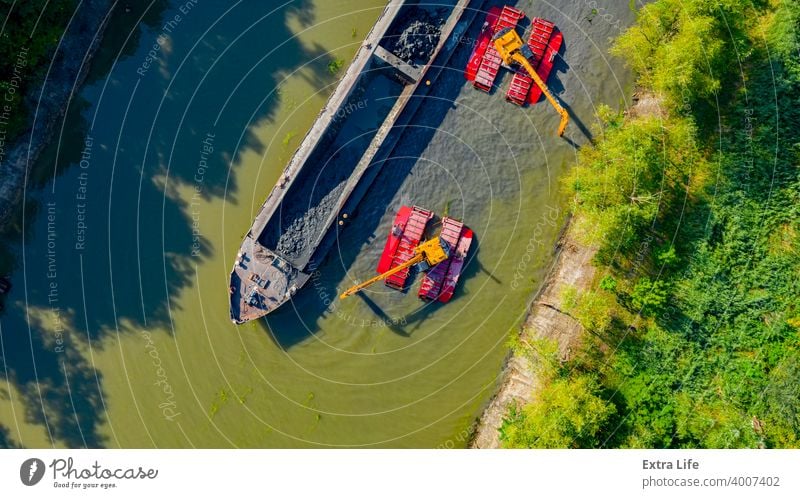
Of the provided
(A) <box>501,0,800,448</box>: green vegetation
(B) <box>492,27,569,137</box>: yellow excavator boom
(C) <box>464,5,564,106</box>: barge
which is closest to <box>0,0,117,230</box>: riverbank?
(C) <box>464,5,564,106</box>: barge

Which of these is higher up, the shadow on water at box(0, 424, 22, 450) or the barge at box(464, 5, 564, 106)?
the barge at box(464, 5, 564, 106)

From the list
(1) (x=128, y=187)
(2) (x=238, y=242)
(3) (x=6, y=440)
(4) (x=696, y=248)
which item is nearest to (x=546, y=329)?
(4) (x=696, y=248)

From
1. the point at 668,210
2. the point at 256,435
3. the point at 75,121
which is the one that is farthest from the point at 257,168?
the point at 668,210

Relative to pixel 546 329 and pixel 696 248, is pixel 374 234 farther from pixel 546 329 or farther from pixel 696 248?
pixel 696 248

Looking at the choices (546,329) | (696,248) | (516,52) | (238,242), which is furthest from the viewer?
(238,242)

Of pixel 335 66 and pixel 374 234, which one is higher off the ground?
pixel 335 66

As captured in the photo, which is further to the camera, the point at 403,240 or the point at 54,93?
the point at 403,240

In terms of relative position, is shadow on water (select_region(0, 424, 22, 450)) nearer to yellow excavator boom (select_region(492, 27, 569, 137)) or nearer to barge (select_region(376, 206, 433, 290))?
barge (select_region(376, 206, 433, 290))

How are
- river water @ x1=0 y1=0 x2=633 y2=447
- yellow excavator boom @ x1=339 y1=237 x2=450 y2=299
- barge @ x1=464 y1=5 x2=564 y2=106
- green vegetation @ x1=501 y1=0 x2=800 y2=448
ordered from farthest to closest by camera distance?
river water @ x1=0 y1=0 x2=633 y2=447
barge @ x1=464 y1=5 x2=564 y2=106
yellow excavator boom @ x1=339 y1=237 x2=450 y2=299
green vegetation @ x1=501 y1=0 x2=800 y2=448
